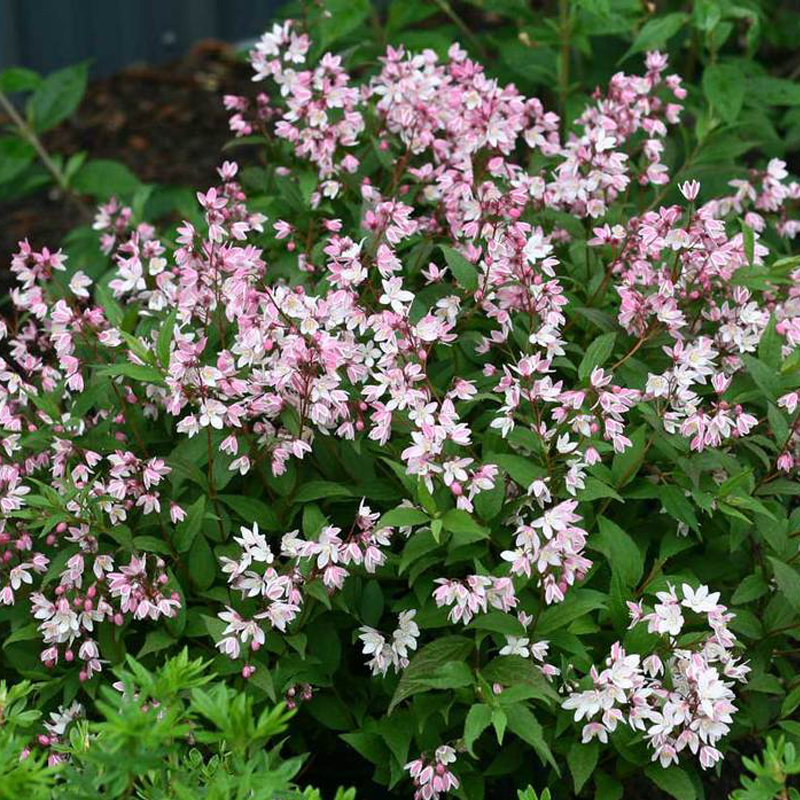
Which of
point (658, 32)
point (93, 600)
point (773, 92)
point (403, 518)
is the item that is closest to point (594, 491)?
point (403, 518)

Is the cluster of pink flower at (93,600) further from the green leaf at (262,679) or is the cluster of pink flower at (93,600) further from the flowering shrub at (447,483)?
the green leaf at (262,679)

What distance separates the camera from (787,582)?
9.80ft

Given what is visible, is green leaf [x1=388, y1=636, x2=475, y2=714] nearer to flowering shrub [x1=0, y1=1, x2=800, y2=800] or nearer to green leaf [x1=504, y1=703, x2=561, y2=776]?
flowering shrub [x1=0, y1=1, x2=800, y2=800]

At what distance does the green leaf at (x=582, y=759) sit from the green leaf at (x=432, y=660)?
0.99 ft

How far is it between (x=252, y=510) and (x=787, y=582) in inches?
46.2

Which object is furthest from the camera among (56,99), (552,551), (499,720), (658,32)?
(56,99)

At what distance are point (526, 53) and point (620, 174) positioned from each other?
1627mm

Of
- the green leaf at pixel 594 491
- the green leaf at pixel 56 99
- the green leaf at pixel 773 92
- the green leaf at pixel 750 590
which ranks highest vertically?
the green leaf at pixel 594 491

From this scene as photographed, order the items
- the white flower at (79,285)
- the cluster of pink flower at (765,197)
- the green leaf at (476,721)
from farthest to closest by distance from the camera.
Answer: the cluster of pink flower at (765,197)
the white flower at (79,285)
the green leaf at (476,721)

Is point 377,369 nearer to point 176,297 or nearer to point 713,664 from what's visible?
point 176,297

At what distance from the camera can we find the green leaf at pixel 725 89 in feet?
14.5

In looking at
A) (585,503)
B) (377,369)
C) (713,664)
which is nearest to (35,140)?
(377,369)

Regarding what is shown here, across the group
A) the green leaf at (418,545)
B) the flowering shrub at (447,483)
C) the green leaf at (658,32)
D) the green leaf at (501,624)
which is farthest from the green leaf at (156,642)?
the green leaf at (658,32)

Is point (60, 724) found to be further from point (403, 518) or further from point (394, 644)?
point (403, 518)
